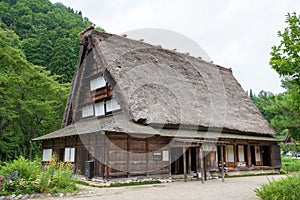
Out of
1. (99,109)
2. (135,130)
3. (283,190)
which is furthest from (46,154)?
(283,190)

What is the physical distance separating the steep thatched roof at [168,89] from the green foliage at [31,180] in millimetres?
4527

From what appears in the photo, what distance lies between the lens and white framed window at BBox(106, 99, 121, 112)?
14.1m

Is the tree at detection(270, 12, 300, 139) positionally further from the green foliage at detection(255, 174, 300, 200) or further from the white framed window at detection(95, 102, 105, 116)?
the white framed window at detection(95, 102, 105, 116)

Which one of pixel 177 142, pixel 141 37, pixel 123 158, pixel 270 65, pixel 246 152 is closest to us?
pixel 270 65

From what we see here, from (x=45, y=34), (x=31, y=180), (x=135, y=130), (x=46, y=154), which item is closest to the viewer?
(x=31, y=180)

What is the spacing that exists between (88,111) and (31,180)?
28.3ft

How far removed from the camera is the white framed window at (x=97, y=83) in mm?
15150

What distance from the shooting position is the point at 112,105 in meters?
14.5

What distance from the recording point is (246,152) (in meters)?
18.1

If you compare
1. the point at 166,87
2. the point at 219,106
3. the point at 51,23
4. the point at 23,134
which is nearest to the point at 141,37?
the point at 166,87

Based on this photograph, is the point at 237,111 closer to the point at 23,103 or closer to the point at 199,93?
the point at 199,93

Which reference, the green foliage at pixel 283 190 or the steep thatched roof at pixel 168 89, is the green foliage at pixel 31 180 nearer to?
the steep thatched roof at pixel 168 89

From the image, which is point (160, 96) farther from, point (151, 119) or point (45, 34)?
point (45, 34)

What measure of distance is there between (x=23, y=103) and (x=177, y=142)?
37.1 ft
